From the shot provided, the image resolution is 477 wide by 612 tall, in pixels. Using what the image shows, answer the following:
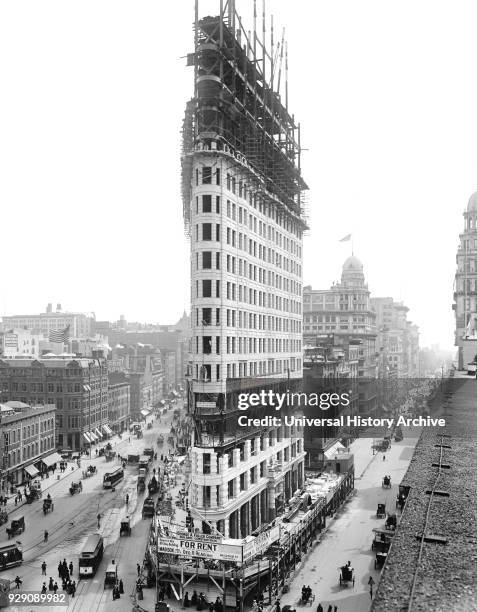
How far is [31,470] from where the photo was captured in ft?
258

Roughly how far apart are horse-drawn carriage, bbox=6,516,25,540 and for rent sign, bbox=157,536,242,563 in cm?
2118

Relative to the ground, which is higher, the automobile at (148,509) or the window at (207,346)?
the window at (207,346)

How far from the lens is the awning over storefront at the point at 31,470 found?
254 feet

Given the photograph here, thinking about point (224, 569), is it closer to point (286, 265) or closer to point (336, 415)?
point (286, 265)

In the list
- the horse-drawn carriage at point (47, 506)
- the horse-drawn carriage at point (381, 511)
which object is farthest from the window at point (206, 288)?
A: the horse-drawn carriage at point (47, 506)

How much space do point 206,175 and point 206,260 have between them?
730 cm

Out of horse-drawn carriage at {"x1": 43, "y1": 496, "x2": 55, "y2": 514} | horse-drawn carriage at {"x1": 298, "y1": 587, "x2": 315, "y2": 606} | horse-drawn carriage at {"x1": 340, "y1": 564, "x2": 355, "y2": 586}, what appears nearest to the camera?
horse-drawn carriage at {"x1": 298, "y1": 587, "x2": 315, "y2": 606}

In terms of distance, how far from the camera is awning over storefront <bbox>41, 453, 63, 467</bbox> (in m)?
82.4

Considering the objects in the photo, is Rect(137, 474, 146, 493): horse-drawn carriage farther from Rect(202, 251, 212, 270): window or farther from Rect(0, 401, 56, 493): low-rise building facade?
Rect(202, 251, 212, 270): window

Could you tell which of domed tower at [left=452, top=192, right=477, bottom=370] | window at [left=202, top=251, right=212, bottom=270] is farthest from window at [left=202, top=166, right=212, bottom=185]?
domed tower at [left=452, top=192, right=477, bottom=370]

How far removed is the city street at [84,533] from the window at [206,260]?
24.1 m

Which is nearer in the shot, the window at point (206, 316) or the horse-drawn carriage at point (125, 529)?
the window at point (206, 316)

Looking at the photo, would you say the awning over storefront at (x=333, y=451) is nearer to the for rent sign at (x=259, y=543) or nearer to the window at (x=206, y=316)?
the window at (x=206, y=316)

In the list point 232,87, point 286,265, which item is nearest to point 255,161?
point 232,87
